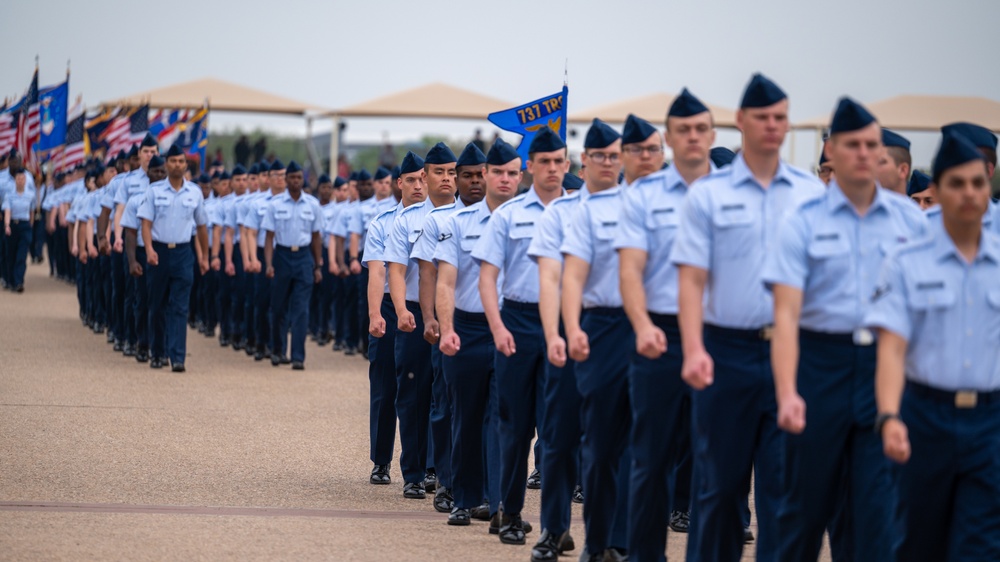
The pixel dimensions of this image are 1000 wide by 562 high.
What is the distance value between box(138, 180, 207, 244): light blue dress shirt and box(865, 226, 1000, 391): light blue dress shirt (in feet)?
41.2

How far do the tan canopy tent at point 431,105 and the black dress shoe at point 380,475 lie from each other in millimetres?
21048

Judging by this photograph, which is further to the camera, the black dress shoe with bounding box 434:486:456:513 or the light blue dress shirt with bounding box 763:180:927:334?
the black dress shoe with bounding box 434:486:456:513

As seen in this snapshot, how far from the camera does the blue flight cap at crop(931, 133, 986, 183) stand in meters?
5.80

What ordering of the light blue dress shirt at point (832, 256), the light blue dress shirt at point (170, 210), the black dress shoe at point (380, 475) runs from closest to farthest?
the light blue dress shirt at point (832, 256) → the black dress shoe at point (380, 475) → the light blue dress shirt at point (170, 210)

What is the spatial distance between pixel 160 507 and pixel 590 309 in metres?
3.26

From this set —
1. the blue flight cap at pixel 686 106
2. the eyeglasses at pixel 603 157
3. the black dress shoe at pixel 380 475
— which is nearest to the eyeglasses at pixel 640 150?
the eyeglasses at pixel 603 157

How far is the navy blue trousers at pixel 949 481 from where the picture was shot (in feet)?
18.3

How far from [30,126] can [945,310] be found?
86.3 ft

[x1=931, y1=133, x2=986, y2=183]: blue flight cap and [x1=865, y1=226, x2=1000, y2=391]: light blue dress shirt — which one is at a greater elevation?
[x1=931, y1=133, x2=986, y2=183]: blue flight cap

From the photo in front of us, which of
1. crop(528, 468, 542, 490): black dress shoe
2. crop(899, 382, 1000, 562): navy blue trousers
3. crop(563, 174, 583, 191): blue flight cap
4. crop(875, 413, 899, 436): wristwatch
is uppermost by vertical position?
crop(563, 174, 583, 191): blue flight cap

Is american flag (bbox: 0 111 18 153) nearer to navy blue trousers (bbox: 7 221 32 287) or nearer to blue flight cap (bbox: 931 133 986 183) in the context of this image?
navy blue trousers (bbox: 7 221 32 287)

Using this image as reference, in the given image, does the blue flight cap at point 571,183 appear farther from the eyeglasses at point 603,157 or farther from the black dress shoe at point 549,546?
the black dress shoe at point 549,546

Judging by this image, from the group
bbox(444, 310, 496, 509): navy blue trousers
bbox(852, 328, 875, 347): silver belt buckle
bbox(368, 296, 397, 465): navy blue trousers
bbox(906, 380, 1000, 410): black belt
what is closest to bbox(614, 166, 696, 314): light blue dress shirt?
bbox(852, 328, 875, 347): silver belt buckle

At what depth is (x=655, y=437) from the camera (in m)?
7.07
